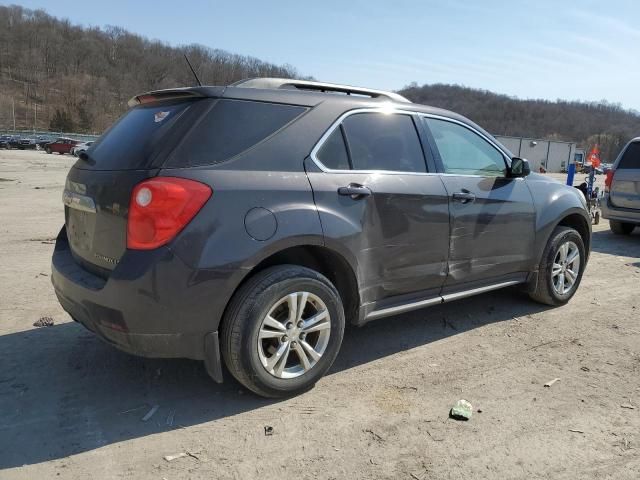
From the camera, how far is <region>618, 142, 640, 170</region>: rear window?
374 inches

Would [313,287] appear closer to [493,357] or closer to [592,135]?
[493,357]

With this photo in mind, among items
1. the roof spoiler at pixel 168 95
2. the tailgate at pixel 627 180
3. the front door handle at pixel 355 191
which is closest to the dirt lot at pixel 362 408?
the front door handle at pixel 355 191

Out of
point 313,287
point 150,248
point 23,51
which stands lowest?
point 313,287

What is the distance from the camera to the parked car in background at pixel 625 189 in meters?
9.25

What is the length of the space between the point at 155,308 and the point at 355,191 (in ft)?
4.64

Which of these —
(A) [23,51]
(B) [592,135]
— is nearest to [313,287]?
(B) [592,135]

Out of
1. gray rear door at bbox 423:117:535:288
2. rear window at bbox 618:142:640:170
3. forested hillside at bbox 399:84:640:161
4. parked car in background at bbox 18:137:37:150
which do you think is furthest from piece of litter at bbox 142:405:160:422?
forested hillside at bbox 399:84:640:161

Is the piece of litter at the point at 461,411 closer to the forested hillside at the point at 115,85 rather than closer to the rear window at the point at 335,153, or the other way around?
the rear window at the point at 335,153

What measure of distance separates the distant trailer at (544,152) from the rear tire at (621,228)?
176 feet

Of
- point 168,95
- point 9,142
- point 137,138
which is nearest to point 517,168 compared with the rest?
point 168,95

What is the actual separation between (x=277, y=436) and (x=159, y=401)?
820 mm

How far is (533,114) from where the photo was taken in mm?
149750

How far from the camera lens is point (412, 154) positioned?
13.1 feet

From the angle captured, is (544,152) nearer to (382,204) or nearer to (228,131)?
(382,204)
